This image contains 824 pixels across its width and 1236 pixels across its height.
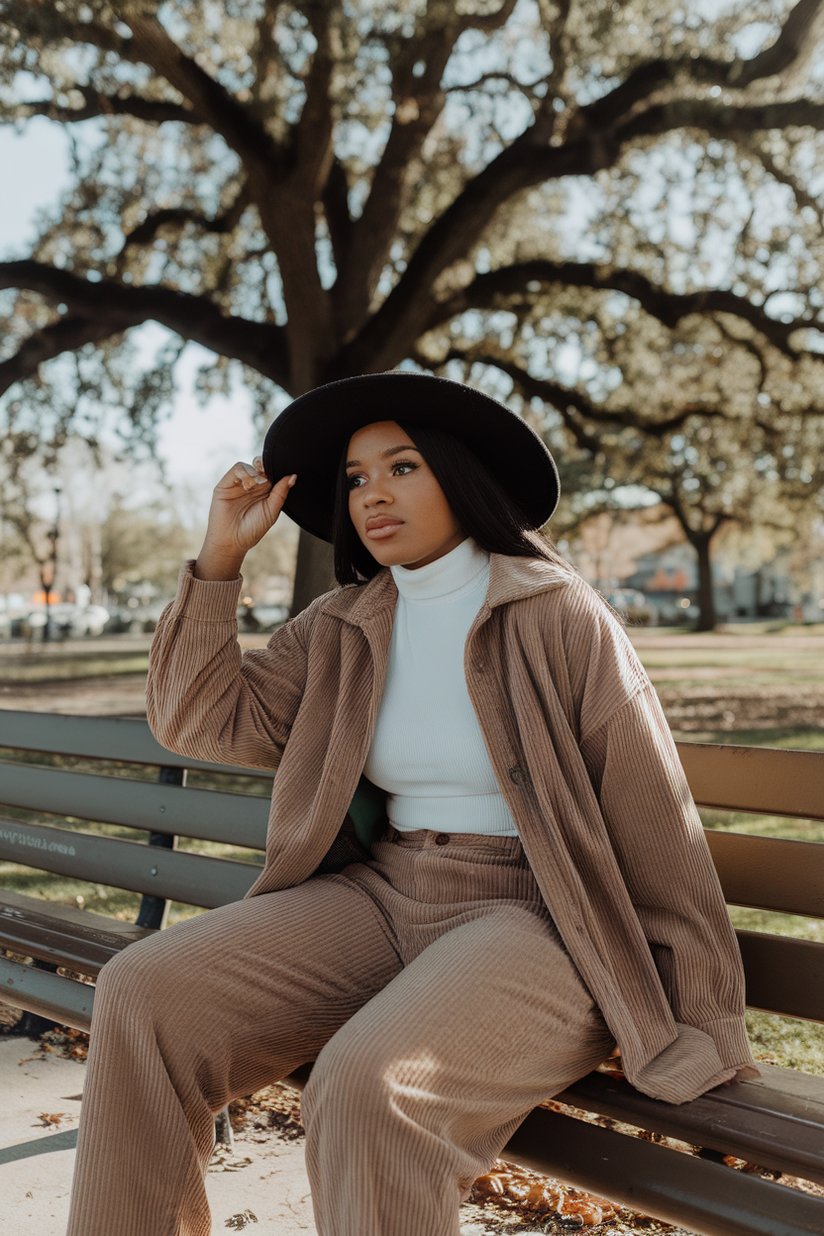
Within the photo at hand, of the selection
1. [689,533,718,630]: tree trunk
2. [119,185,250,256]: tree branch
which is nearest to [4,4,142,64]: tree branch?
[119,185,250,256]: tree branch

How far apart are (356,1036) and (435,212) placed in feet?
35.5

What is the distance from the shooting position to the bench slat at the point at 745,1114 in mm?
1664

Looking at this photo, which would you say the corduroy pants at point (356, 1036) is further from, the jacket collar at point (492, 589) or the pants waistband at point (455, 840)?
the jacket collar at point (492, 589)

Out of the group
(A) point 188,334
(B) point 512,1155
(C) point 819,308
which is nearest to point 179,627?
(B) point 512,1155

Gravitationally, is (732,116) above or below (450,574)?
above

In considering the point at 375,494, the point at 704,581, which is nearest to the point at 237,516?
the point at 375,494

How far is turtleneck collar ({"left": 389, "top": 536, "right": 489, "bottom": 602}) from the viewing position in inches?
94.1

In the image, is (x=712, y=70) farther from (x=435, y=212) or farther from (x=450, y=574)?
(x=450, y=574)

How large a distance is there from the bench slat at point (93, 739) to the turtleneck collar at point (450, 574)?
92cm

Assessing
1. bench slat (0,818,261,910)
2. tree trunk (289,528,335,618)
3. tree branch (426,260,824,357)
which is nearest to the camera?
bench slat (0,818,261,910)

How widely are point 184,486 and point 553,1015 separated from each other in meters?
44.0

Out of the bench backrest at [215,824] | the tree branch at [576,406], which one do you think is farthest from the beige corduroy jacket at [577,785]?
the tree branch at [576,406]

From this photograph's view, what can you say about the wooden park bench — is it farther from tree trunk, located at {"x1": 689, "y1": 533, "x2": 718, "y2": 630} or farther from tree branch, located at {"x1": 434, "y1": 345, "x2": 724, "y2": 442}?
tree trunk, located at {"x1": 689, "y1": 533, "x2": 718, "y2": 630}

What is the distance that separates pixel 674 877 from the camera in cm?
205
